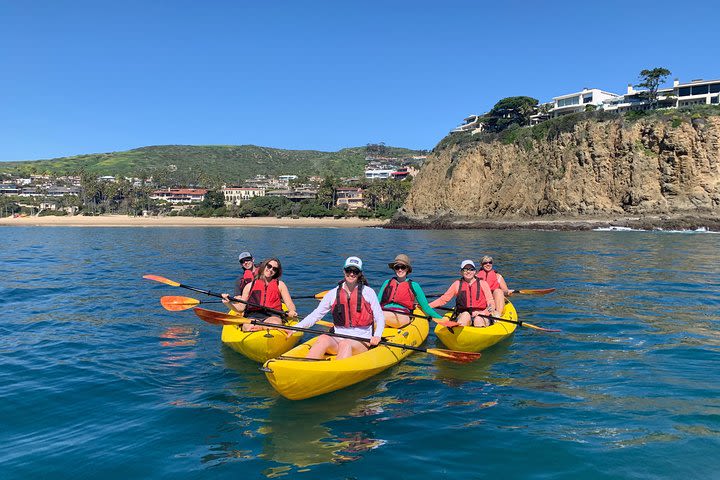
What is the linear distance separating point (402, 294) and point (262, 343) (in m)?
2.85

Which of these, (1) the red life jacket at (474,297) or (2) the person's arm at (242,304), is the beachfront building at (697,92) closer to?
(1) the red life jacket at (474,297)

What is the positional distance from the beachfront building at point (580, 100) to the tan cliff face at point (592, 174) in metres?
25.8

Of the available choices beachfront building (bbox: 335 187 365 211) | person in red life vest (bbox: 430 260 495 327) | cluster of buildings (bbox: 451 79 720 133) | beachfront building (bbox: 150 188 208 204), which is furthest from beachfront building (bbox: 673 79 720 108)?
beachfront building (bbox: 150 188 208 204)

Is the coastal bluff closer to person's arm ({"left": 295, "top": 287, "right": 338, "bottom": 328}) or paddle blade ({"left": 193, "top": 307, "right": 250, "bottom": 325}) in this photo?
paddle blade ({"left": 193, "top": 307, "right": 250, "bottom": 325})

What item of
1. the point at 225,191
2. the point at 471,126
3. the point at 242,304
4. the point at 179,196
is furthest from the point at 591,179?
the point at 179,196

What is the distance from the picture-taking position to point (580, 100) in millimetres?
88875

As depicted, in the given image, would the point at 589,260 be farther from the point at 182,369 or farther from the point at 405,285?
the point at 182,369

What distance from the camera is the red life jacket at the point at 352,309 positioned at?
292 inches

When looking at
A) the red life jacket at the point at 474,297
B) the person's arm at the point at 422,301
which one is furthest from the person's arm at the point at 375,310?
the red life jacket at the point at 474,297

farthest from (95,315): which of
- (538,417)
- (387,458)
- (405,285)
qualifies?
(538,417)

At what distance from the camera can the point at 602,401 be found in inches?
267

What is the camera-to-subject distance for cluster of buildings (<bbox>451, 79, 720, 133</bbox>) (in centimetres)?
7262

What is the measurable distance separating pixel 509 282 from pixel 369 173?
13456 centimetres

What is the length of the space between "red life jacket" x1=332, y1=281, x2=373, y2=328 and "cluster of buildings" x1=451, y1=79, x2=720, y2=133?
6839cm
